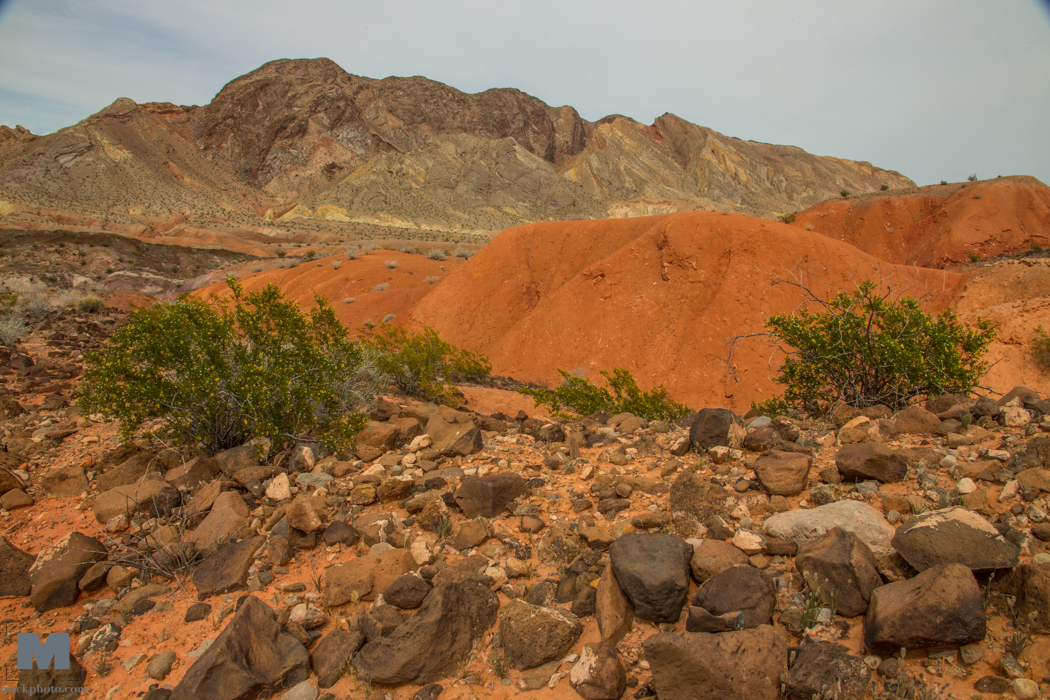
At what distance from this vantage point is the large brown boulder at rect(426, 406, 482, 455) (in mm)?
4512

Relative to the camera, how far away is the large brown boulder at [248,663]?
235cm

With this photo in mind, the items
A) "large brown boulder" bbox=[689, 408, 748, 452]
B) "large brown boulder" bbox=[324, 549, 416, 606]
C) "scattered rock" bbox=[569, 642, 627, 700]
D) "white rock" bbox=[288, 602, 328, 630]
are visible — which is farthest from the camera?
"large brown boulder" bbox=[689, 408, 748, 452]

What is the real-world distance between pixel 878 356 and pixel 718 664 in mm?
4109

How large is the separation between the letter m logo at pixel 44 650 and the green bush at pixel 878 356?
5858 millimetres

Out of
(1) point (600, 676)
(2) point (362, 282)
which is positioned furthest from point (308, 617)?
(2) point (362, 282)

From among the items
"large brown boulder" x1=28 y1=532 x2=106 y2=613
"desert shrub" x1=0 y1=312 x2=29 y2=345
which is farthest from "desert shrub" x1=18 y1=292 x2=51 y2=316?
"large brown boulder" x1=28 y1=532 x2=106 y2=613

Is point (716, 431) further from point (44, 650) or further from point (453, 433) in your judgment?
point (44, 650)

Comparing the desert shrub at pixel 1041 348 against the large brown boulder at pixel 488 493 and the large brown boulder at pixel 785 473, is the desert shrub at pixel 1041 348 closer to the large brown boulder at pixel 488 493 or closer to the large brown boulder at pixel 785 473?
the large brown boulder at pixel 785 473

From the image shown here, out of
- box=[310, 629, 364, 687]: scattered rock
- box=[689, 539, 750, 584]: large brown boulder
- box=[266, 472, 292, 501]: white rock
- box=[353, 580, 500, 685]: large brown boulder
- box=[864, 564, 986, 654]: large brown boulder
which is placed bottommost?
box=[310, 629, 364, 687]: scattered rock

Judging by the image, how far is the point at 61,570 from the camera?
3.08m

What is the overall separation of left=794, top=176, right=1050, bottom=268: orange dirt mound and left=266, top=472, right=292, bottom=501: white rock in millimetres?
21475

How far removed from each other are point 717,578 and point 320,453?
3.22 meters

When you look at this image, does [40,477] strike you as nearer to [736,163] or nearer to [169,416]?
[169,416]

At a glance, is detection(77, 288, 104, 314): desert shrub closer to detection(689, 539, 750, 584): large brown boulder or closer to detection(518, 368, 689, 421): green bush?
detection(518, 368, 689, 421): green bush
